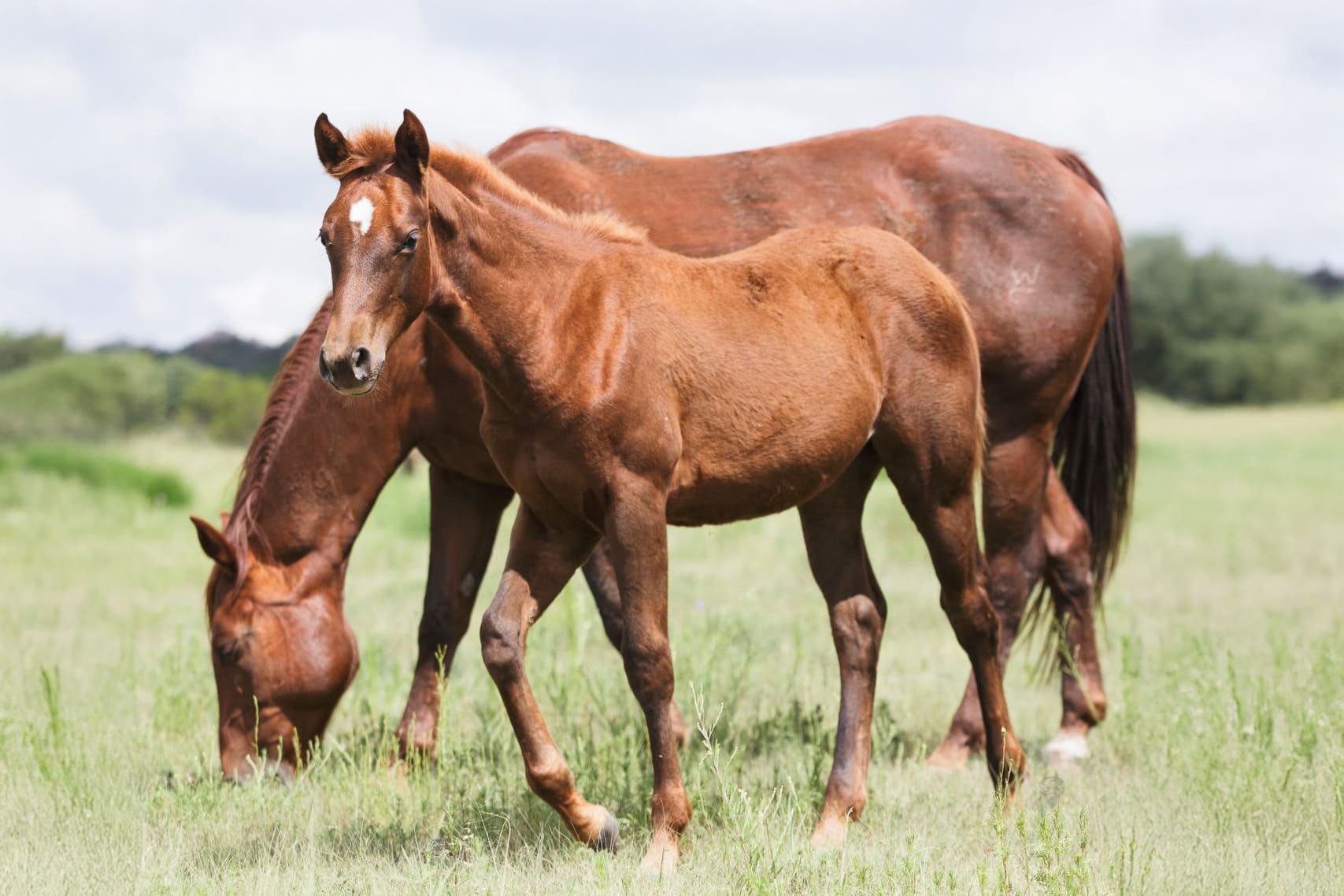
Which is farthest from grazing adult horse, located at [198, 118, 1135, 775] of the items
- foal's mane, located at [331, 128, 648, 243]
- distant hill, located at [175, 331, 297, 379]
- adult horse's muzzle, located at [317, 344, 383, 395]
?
distant hill, located at [175, 331, 297, 379]

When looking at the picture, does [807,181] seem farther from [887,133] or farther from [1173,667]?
[1173,667]

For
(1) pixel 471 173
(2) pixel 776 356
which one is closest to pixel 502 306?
(1) pixel 471 173

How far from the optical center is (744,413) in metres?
4.23

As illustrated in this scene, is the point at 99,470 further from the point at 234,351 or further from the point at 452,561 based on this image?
the point at 452,561

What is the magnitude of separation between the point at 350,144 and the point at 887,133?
3.34 metres

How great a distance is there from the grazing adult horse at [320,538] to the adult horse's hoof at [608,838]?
1259 mm

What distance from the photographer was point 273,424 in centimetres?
570

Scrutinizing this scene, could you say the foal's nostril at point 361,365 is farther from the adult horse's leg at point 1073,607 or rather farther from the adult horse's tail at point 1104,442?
the adult horse's tail at point 1104,442

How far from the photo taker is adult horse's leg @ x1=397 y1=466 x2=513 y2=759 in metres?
5.79

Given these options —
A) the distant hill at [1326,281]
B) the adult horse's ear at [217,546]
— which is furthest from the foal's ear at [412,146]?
the distant hill at [1326,281]

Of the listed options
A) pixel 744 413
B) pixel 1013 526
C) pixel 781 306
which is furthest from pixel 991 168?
pixel 744 413

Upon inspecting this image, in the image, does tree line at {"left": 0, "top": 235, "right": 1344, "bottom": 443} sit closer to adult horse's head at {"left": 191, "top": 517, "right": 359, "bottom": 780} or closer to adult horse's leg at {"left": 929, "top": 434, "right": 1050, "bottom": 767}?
adult horse's head at {"left": 191, "top": 517, "right": 359, "bottom": 780}

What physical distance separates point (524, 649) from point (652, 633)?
0.40 meters

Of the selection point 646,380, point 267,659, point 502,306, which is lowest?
point 267,659
